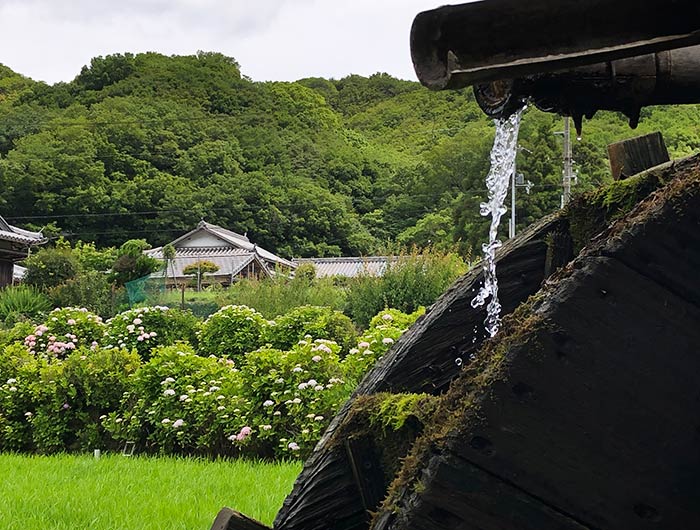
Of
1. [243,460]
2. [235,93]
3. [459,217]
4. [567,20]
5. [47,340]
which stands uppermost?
[235,93]

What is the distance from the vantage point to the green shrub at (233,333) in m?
9.96

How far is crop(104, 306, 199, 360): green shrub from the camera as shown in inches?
395

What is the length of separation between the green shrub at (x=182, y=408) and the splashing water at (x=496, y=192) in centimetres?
481

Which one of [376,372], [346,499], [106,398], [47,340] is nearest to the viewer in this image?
[346,499]

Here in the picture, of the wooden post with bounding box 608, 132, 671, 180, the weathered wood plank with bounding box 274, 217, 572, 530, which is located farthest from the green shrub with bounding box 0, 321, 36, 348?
the wooden post with bounding box 608, 132, 671, 180

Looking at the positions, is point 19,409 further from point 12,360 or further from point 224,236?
point 224,236

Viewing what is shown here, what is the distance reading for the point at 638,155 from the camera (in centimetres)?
183

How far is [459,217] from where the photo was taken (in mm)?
41156

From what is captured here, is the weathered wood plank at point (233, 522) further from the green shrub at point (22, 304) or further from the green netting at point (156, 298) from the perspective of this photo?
the green netting at point (156, 298)

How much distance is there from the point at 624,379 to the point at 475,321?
0.87 metres

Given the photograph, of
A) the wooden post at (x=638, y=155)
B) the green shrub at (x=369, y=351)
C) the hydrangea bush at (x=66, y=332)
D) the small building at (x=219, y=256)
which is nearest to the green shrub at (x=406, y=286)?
the hydrangea bush at (x=66, y=332)

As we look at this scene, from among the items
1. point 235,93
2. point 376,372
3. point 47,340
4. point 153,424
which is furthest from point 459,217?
point 376,372

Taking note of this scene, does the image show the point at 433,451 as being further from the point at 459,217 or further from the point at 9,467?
the point at 459,217

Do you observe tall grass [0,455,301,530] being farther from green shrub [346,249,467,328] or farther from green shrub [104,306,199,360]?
green shrub [346,249,467,328]
